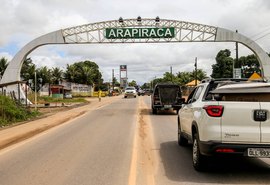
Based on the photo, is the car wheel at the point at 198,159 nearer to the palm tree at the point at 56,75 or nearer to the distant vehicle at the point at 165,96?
the distant vehicle at the point at 165,96

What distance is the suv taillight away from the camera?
279 inches

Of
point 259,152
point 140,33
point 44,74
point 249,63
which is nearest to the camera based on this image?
point 259,152

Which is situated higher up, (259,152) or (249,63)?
(249,63)

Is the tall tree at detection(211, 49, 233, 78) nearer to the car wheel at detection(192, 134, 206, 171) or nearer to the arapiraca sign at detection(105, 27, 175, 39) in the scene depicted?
the arapiraca sign at detection(105, 27, 175, 39)

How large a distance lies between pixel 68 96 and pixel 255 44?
40.6 m

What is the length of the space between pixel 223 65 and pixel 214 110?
93.2m

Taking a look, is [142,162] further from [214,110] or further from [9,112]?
[9,112]

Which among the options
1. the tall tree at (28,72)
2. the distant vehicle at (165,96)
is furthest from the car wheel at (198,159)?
the tall tree at (28,72)

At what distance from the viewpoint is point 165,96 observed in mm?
26156

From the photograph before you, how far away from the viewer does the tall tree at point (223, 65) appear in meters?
95.7

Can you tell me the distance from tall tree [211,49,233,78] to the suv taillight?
296ft

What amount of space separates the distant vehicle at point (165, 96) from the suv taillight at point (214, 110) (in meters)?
18.6

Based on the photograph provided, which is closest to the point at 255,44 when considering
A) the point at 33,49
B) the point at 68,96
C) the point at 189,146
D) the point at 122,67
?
the point at 33,49

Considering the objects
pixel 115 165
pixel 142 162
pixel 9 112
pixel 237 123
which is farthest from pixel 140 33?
pixel 237 123
